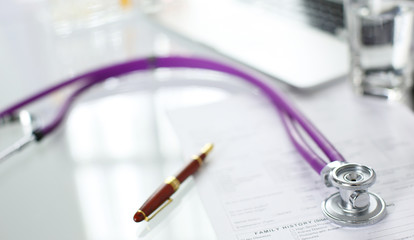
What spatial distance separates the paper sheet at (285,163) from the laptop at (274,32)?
0.24 ft

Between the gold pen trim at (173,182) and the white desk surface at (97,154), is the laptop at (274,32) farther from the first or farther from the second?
the gold pen trim at (173,182)

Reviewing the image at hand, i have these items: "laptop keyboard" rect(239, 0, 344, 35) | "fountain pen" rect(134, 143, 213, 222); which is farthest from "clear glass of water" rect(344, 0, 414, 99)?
"fountain pen" rect(134, 143, 213, 222)

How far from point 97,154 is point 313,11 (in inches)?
19.4

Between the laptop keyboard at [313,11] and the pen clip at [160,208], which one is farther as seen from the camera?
the laptop keyboard at [313,11]

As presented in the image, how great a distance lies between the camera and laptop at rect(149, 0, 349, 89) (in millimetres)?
890

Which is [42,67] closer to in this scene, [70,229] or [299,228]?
[70,229]

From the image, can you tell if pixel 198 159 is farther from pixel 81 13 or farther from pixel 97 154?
pixel 81 13

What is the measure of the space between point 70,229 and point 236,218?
167 mm

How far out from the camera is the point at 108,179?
71 cm

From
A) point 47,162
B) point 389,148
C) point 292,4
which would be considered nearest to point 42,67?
point 47,162

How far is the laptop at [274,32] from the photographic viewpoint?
35.0 inches

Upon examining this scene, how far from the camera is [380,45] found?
81 cm

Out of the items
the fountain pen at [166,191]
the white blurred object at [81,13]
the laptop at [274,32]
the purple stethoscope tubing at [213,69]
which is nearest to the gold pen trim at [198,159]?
the fountain pen at [166,191]

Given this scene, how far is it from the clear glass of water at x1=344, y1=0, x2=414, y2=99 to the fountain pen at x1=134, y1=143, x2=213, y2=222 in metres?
0.27
